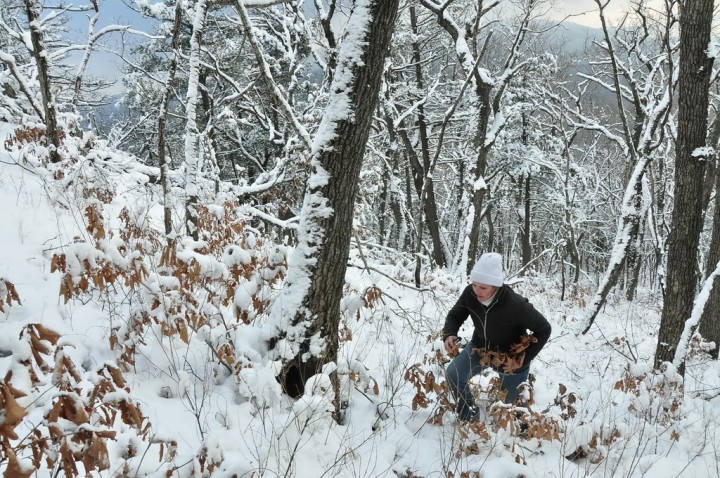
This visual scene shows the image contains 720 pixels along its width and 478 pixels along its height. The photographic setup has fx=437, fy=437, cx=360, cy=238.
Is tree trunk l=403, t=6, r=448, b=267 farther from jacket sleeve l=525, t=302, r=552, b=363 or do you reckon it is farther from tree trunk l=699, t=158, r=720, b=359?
jacket sleeve l=525, t=302, r=552, b=363

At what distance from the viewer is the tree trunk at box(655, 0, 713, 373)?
4.77 m

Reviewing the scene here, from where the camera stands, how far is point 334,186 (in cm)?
316

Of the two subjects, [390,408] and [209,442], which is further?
[390,408]

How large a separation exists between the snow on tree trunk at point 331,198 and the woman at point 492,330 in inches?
46.4

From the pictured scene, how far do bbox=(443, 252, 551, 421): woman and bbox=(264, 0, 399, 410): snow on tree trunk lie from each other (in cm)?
118

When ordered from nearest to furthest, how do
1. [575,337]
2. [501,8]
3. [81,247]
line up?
[81,247] → [575,337] → [501,8]

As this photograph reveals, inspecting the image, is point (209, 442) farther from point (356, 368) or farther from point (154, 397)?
point (356, 368)

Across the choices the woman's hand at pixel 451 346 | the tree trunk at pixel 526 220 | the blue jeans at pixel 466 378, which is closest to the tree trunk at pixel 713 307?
the blue jeans at pixel 466 378

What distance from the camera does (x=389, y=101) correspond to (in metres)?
10.3

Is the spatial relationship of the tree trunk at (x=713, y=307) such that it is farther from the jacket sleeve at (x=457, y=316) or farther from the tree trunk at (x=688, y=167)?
the jacket sleeve at (x=457, y=316)

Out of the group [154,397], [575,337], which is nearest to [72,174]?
[154,397]

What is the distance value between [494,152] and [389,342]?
1573 cm

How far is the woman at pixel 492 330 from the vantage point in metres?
3.61

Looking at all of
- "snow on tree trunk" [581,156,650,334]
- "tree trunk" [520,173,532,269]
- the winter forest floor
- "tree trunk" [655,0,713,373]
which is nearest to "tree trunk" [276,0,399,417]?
the winter forest floor
